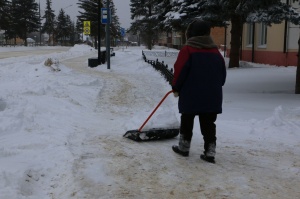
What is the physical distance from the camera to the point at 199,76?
477 centimetres

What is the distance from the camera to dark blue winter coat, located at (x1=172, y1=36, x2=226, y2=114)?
4711 mm

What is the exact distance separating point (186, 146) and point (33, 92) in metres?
5.95

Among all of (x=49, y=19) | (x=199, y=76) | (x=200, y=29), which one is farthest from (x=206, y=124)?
(x=49, y=19)

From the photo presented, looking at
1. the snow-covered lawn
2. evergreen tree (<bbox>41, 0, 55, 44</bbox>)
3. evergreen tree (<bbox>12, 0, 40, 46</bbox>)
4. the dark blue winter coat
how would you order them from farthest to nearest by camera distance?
evergreen tree (<bbox>41, 0, 55, 44</bbox>), evergreen tree (<bbox>12, 0, 40, 46</bbox>), the dark blue winter coat, the snow-covered lawn

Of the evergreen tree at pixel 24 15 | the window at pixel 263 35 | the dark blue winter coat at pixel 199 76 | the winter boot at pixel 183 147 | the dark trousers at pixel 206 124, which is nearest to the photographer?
the dark blue winter coat at pixel 199 76

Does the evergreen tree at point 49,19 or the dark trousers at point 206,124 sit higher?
the evergreen tree at point 49,19

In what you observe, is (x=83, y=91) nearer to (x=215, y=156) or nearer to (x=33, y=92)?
(x=33, y=92)

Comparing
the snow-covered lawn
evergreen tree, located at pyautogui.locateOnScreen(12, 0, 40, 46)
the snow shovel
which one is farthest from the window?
evergreen tree, located at pyautogui.locateOnScreen(12, 0, 40, 46)

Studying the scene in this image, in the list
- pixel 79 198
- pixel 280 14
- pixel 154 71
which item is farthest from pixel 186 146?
pixel 154 71

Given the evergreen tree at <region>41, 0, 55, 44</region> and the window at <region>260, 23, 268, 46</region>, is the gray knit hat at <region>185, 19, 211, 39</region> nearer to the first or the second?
the window at <region>260, 23, 268, 46</region>

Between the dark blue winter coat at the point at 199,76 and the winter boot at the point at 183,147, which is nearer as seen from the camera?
the dark blue winter coat at the point at 199,76

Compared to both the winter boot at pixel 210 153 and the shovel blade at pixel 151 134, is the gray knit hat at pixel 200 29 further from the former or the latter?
the shovel blade at pixel 151 134

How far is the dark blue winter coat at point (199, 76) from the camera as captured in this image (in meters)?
4.71

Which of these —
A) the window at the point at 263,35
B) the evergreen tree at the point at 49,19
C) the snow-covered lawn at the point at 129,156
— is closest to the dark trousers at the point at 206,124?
the snow-covered lawn at the point at 129,156
